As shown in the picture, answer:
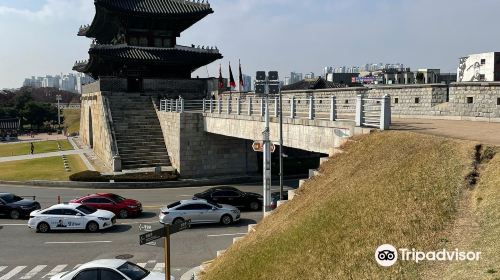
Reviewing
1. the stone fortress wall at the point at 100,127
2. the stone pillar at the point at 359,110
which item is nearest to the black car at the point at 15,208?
the stone fortress wall at the point at 100,127

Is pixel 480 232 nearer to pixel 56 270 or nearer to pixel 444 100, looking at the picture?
pixel 56 270

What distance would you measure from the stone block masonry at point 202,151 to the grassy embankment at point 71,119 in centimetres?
6419

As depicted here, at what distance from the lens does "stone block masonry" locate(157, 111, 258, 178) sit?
32656mm

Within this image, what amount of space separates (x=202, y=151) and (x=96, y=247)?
1552cm

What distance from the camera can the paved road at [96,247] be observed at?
16.0 metres

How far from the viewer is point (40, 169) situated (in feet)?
123

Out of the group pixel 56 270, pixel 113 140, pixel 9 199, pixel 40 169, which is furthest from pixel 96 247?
pixel 40 169

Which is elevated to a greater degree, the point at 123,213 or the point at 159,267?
the point at 123,213

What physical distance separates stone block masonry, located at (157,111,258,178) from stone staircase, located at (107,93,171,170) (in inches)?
64.4

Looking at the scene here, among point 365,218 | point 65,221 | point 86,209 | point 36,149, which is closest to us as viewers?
point 365,218

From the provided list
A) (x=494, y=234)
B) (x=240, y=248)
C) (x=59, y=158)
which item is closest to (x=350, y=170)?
(x=240, y=248)

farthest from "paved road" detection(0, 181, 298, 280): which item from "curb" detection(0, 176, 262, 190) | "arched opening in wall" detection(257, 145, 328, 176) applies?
"arched opening in wall" detection(257, 145, 328, 176)

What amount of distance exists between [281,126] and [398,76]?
72.0 metres

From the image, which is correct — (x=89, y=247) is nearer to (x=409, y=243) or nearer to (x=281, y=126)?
(x=281, y=126)
